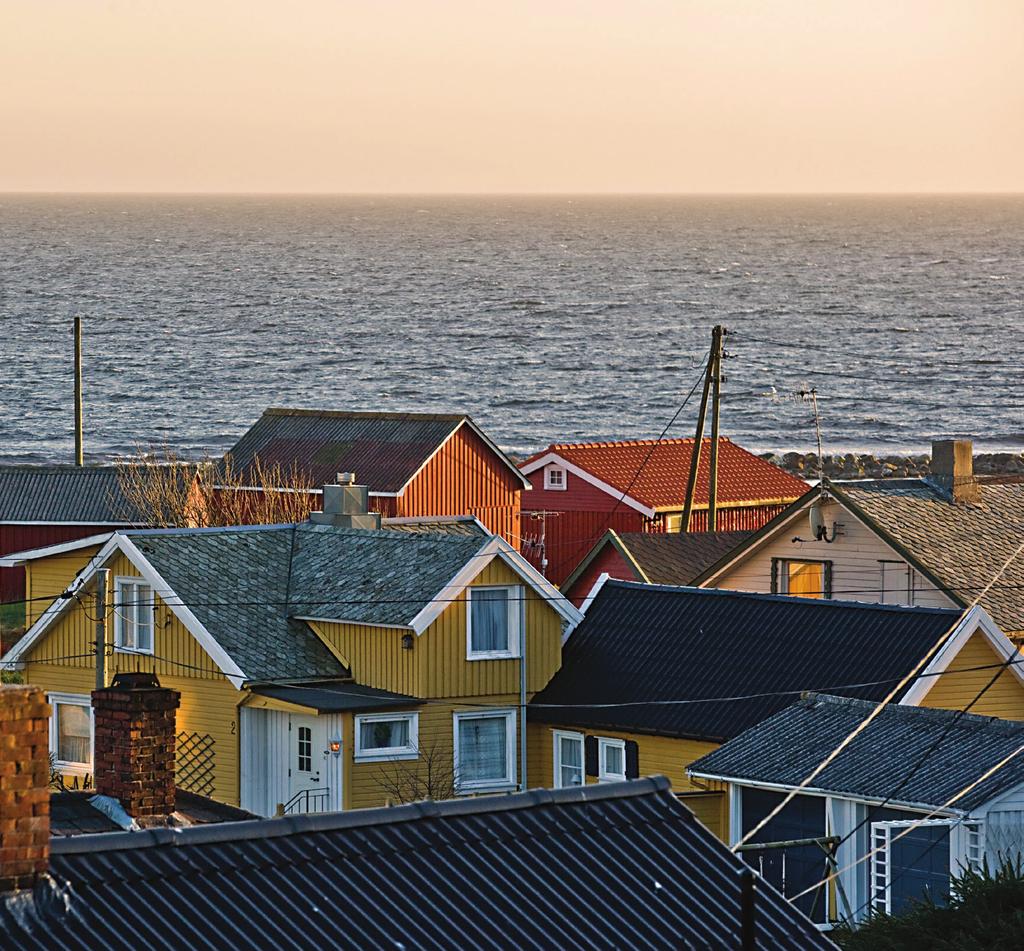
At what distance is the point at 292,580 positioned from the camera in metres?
33.2

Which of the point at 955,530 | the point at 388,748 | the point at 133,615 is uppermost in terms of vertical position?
the point at 955,530

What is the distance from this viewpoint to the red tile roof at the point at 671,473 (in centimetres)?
5581

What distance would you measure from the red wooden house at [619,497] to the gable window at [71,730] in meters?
22.9

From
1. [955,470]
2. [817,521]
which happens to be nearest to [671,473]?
[817,521]

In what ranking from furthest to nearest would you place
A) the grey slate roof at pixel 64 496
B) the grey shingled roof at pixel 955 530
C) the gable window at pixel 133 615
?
the grey slate roof at pixel 64 496 → the grey shingled roof at pixel 955 530 → the gable window at pixel 133 615

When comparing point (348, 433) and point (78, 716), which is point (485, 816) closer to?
point (78, 716)

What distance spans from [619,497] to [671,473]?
87.0 inches

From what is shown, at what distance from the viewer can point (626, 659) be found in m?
31.4

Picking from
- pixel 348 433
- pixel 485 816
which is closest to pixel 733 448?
pixel 348 433

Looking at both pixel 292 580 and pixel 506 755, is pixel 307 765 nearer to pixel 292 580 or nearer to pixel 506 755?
pixel 506 755

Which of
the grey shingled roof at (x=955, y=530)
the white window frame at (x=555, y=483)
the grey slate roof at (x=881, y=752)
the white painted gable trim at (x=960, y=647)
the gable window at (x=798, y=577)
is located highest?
the white window frame at (x=555, y=483)

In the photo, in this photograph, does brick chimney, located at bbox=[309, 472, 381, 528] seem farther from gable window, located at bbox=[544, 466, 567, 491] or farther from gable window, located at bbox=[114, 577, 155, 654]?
gable window, located at bbox=[544, 466, 567, 491]

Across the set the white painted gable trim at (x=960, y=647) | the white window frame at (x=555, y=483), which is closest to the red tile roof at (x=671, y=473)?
the white window frame at (x=555, y=483)

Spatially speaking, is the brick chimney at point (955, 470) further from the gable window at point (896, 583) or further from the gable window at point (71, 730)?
the gable window at point (71, 730)
